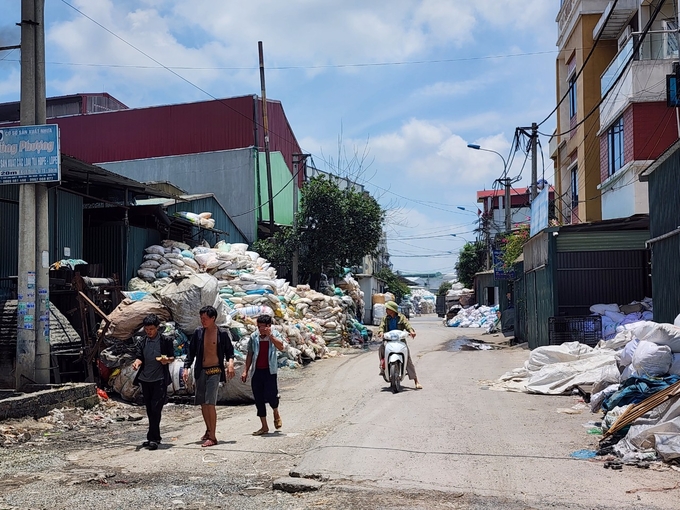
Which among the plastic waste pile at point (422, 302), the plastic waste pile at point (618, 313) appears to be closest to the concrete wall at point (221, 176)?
the plastic waste pile at point (618, 313)

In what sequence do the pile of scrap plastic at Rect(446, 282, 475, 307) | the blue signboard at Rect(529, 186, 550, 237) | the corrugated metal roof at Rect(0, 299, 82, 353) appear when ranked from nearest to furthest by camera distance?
the corrugated metal roof at Rect(0, 299, 82, 353)
the blue signboard at Rect(529, 186, 550, 237)
the pile of scrap plastic at Rect(446, 282, 475, 307)

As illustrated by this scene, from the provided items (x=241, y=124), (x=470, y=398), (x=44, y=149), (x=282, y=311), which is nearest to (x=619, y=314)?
(x=470, y=398)

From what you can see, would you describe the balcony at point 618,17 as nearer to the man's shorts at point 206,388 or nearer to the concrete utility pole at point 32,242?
the concrete utility pole at point 32,242

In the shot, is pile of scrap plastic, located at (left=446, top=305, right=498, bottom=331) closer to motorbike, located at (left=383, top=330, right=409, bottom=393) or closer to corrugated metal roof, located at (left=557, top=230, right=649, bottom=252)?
corrugated metal roof, located at (left=557, top=230, right=649, bottom=252)

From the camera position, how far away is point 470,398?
10078 millimetres

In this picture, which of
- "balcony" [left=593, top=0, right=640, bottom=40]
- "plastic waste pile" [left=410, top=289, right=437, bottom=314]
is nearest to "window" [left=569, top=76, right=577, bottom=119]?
"balcony" [left=593, top=0, right=640, bottom=40]

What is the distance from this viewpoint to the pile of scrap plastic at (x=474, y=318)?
3828 centimetres

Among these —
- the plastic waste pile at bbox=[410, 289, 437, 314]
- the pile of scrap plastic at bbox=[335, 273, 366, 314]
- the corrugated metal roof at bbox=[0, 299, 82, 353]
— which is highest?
the pile of scrap plastic at bbox=[335, 273, 366, 314]

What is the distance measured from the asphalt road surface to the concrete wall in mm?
18942

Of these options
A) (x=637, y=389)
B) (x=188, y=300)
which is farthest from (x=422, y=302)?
(x=637, y=389)

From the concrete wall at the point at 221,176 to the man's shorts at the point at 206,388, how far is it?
2083 centimetres

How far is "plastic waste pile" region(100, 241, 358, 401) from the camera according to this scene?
37.4ft

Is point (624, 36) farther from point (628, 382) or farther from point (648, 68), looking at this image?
point (628, 382)

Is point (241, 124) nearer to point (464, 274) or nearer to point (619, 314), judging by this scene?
point (619, 314)
